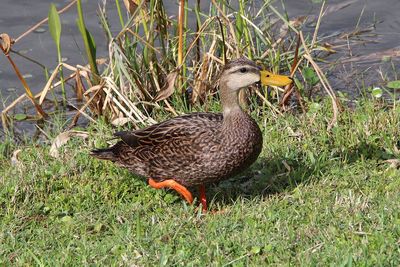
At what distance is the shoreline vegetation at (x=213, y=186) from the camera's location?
5.39 m

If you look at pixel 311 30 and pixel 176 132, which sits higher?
pixel 176 132

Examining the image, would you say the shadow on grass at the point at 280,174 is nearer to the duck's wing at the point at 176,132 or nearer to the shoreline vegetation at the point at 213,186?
the shoreline vegetation at the point at 213,186

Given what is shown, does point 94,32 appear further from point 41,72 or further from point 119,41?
point 119,41

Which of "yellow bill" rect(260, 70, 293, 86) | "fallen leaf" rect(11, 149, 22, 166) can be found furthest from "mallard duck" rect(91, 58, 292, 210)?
"fallen leaf" rect(11, 149, 22, 166)

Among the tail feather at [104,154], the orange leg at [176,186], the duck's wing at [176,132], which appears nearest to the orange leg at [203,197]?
the orange leg at [176,186]

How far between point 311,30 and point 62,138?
3.47 metres

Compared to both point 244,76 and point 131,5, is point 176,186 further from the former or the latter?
point 131,5

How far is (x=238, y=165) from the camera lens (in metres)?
6.30

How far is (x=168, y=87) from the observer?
7.70 metres

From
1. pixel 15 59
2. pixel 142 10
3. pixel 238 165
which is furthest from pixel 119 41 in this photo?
pixel 15 59

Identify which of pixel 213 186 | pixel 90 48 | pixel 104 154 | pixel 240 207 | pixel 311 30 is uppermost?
pixel 90 48

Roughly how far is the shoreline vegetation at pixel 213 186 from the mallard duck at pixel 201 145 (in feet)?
0.63

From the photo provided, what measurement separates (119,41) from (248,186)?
5.97 feet

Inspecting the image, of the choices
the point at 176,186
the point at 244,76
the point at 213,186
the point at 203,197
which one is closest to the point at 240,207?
the point at 203,197
